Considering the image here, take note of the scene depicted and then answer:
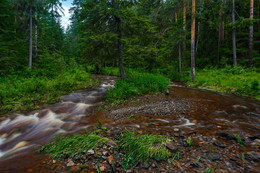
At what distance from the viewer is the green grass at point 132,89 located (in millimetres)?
7734

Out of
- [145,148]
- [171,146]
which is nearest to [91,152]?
[145,148]

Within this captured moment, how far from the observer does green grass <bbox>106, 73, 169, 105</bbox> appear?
7734mm

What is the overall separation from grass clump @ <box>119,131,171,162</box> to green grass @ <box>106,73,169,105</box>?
434 cm

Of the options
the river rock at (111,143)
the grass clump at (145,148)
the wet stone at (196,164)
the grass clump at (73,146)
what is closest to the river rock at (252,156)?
the wet stone at (196,164)

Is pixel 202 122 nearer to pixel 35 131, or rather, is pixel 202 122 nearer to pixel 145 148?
pixel 145 148

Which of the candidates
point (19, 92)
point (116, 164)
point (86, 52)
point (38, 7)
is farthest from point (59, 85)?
point (38, 7)

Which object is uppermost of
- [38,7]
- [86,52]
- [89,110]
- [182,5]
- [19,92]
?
[38,7]

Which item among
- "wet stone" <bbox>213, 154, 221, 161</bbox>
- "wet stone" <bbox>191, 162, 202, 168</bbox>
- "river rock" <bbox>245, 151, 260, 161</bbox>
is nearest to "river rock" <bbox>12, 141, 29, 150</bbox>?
"wet stone" <bbox>191, 162, 202, 168</bbox>

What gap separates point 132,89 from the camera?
8008mm

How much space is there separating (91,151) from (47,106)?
5.82 meters

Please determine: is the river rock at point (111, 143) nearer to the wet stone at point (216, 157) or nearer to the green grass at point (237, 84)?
the wet stone at point (216, 157)

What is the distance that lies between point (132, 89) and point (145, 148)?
215 inches

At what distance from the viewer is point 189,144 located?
9.75 feet

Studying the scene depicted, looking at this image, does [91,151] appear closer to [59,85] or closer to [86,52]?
[86,52]
